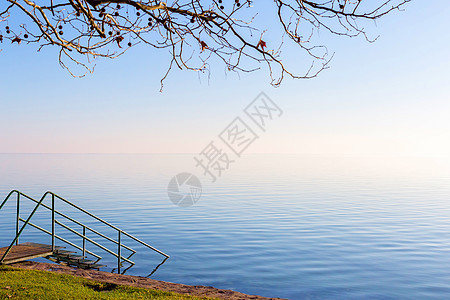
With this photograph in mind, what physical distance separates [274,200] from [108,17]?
33819 mm

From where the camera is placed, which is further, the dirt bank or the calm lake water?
the calm lake water

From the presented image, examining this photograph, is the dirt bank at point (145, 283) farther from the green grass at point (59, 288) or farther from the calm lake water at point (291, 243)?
the calm lake water at point (291, 243)

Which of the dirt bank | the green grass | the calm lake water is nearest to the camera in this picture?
the green grass

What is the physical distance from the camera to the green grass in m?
9.41

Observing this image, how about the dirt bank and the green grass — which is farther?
the dirt bank

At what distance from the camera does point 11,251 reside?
1301cm

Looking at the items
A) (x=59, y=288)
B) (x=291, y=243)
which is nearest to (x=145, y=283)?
(x=59, y=288)

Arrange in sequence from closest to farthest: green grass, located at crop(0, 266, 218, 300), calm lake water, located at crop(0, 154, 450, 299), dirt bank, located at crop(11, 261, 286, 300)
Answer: green grass, located at crop(0, 266, 218, 300) → dirt bank, located at crop(11, 261, 286, 300) → calm lake water, located at crop(0, 154, 450, 299)

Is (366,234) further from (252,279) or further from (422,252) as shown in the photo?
(252,279)

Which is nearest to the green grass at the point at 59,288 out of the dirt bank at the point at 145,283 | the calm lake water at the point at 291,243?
the dirt bank at the point at 145,283

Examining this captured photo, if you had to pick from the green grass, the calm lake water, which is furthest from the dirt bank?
the calm lake water

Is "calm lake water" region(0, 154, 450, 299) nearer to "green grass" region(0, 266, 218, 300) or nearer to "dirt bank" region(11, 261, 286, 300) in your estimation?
"dirt bank" region(11, 261, 286, 300)

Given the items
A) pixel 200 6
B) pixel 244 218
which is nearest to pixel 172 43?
pixel 200 6

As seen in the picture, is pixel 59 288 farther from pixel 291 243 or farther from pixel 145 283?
pixel 291 243
